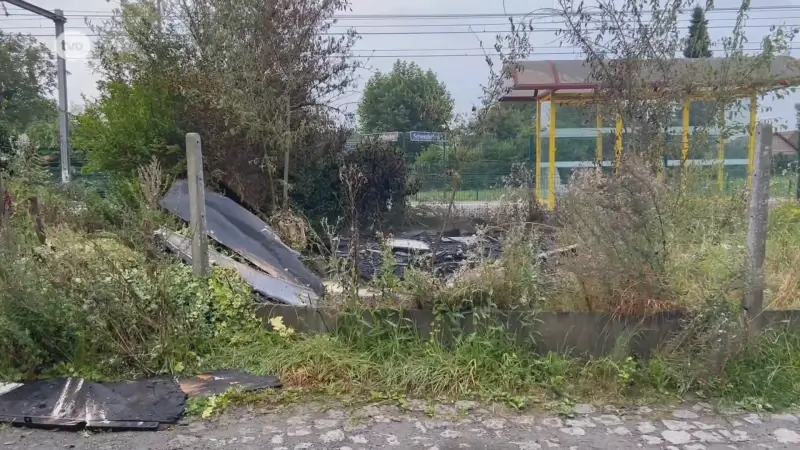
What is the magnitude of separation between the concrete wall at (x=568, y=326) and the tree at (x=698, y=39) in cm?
245

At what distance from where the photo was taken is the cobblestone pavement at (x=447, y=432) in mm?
3256

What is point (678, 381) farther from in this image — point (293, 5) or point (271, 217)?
point (293, 5)

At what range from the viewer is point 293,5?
26.4 ft

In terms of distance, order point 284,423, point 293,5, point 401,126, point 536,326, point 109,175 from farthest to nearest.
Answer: point 401,126, point 109,175, point 293,5, point 536,326, point 284,423

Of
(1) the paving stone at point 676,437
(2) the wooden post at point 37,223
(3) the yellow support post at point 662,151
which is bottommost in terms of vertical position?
(1) the paving stone at point 676,437

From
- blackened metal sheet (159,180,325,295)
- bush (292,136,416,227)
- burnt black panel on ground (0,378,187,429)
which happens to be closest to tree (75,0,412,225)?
bush (292,136,416,227)

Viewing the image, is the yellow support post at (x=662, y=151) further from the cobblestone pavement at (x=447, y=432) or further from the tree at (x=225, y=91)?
the tree at (x=225, y=91)

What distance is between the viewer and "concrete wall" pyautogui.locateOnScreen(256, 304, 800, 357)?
411cm

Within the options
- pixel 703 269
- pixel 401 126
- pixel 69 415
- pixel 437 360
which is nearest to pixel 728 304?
pixel 703 269

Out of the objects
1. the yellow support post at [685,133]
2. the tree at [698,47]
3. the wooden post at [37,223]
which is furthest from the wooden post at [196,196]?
the tree at [698,47]

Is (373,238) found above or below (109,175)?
below

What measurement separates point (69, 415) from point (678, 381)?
388cm

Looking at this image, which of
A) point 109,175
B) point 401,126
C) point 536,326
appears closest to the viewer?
point 536,326

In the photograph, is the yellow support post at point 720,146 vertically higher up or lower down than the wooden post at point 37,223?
higher up
